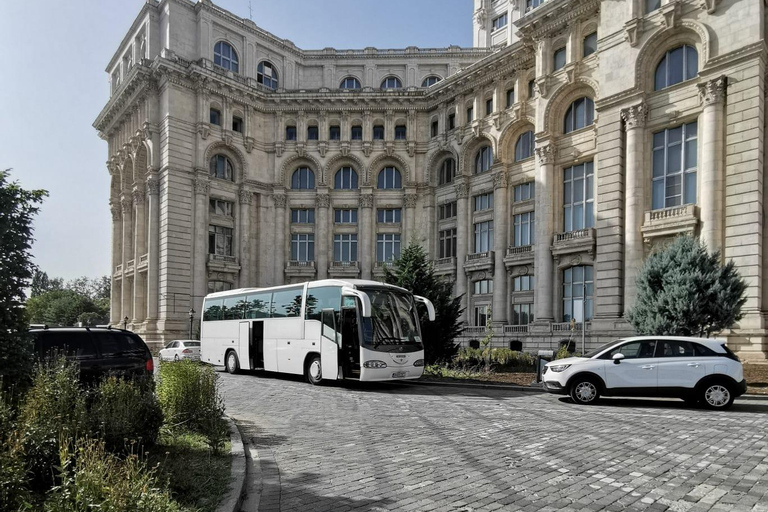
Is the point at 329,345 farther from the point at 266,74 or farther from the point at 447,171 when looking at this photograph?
the point at 266,74

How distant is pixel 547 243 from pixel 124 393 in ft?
102

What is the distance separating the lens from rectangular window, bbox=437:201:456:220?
45081 millimetres

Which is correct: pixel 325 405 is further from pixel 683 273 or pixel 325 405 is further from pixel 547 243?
pixel 547 243

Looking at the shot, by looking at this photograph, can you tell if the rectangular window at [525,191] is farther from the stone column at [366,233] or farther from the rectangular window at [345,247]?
the rectangular window at [345,247]

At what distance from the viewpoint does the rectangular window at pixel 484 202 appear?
137 feet

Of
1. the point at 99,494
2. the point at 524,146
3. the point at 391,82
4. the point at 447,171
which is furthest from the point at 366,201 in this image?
the point at 99,494

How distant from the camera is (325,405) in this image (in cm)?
1361

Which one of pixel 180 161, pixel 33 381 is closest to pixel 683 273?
pixel 33 381

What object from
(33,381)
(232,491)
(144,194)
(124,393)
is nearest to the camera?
(232,491)

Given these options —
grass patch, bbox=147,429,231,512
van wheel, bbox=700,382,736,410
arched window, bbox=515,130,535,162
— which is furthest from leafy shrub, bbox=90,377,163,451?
arched window, bbox=515,130,535,162

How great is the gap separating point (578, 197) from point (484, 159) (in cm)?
1031

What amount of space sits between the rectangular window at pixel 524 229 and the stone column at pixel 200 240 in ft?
79.9

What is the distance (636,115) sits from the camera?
2919 centimetres

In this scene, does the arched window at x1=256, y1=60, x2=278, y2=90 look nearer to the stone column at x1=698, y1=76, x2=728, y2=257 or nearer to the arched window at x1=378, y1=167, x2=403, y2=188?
the arched window at x1=378, y1=167, x2=403, y2=188
